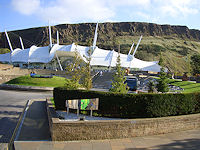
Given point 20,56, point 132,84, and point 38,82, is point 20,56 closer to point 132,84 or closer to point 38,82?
point 38,82

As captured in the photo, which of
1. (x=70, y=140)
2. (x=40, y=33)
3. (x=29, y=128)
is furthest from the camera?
(x=40, y=33)

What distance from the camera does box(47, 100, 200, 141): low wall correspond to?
322 inches

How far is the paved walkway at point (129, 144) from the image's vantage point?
7.59 metres

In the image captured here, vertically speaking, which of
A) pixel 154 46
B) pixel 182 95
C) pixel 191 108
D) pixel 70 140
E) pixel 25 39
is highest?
pixel 25 39

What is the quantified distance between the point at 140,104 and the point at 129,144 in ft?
8.85

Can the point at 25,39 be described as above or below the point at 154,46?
above

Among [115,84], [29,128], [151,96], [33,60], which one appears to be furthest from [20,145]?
[33,60]

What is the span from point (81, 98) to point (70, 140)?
9.93 ft

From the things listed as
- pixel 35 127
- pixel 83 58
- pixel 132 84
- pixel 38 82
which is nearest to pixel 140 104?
pixel 35 127

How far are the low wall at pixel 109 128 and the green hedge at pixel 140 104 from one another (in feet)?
2.76

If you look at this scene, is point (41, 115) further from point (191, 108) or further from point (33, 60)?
point (33, 60)

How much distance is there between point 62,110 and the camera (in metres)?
11.9

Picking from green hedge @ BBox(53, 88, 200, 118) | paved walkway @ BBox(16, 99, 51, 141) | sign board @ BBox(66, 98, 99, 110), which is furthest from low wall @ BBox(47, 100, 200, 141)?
sign board @ BBox(66, 98, 99, 110)

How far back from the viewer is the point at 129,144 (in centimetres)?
805
